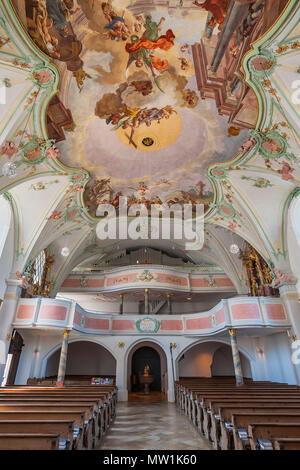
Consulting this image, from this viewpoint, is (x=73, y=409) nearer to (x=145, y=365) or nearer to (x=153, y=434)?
(x=153, y=434)

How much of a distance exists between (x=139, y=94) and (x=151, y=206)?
704 cm

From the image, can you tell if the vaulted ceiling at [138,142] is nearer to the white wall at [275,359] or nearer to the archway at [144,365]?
the white wall at [275,359]

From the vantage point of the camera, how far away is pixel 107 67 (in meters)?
8.16

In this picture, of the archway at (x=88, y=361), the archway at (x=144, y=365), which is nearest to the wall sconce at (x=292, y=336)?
the archway at (x=144, y=365)

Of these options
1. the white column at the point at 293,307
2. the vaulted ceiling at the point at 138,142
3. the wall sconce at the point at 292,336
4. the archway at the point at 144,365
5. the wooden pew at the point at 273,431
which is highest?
the vaulted ceiling at the point at 138,142

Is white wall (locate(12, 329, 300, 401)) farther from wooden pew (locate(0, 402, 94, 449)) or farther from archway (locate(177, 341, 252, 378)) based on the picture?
wooden pew (locate(0, 402, 94, 449))

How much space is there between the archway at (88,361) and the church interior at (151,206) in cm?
12

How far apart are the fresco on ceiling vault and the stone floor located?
974cm

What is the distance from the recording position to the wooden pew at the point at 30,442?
9.24 ft

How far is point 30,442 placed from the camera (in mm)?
2857

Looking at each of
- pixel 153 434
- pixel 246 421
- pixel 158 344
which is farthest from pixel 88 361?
pixel 246 421

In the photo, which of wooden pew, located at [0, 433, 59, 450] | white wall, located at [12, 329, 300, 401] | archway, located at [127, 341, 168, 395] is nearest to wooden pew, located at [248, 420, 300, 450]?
wooden pew, located at [0, 433, 59, 450]

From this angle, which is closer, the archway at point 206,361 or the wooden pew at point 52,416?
the wooden pew at point 52,416
